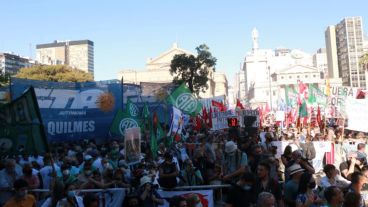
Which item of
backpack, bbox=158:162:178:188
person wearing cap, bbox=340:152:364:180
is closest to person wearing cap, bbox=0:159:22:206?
backpack, bbox=158:162:178:188

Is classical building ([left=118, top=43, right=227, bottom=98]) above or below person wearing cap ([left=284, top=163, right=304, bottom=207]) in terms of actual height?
above

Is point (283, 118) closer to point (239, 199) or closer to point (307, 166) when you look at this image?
point (307, 166)

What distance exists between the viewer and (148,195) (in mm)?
6934

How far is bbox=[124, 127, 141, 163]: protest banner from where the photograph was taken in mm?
8516

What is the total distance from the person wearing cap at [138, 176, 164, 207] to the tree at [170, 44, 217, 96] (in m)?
46.4

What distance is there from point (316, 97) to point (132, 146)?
1814cm

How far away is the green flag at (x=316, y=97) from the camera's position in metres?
24.5

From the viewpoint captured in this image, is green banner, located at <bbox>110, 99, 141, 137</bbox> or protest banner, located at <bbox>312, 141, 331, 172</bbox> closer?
green banner, located at <bbox>110, 99, 141, 137</bbox>

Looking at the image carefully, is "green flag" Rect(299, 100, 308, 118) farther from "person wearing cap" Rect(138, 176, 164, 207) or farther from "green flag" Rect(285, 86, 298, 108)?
"person wearing cap" Rect(138, 176, 164, 207)

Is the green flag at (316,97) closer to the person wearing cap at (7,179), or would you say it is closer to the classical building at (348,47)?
the person wearing cap at (7,179)

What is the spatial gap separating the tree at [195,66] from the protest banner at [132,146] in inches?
1760

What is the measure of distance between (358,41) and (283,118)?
113506 millimetres

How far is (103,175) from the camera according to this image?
8031 mm

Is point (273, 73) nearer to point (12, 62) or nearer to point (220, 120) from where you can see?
point (12, 62)
